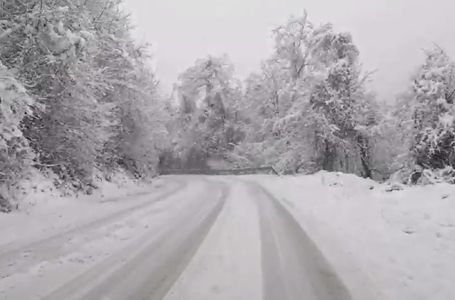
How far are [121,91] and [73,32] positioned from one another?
17.2 metres

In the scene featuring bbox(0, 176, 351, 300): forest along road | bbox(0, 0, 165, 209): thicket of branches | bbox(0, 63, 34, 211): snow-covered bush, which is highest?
bbox(0, 0, 165, 209): thicket of branches

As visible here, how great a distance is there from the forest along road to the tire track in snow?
12 mm

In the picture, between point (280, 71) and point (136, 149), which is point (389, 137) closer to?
point (280, 71)

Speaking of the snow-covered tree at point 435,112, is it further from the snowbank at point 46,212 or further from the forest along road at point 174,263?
the snowbank at point 46,212

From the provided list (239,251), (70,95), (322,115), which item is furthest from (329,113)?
(239,251)

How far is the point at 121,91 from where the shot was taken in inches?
1013

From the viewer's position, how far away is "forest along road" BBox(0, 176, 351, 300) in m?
5.32

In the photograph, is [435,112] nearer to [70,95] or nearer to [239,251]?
[70,95]

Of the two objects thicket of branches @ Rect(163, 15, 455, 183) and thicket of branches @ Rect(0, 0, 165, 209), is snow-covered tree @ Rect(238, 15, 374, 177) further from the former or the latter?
thicket of branches @ Rect(0, 0, 165, 209)

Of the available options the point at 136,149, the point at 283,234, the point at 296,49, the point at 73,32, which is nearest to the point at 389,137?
the point at 296,49

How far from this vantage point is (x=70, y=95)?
15680 millimetres

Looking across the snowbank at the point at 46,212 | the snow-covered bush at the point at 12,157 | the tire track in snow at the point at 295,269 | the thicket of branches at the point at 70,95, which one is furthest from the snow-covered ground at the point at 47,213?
the tire track in snow at the point at 295,269

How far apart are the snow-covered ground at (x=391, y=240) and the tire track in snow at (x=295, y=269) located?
A: 189mm

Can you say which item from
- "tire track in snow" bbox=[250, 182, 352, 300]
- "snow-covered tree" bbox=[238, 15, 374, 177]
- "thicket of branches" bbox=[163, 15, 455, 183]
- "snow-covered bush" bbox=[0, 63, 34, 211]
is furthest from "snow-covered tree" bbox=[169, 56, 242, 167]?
"tire track in snow" bbox=[250, 182, 352, 300]
